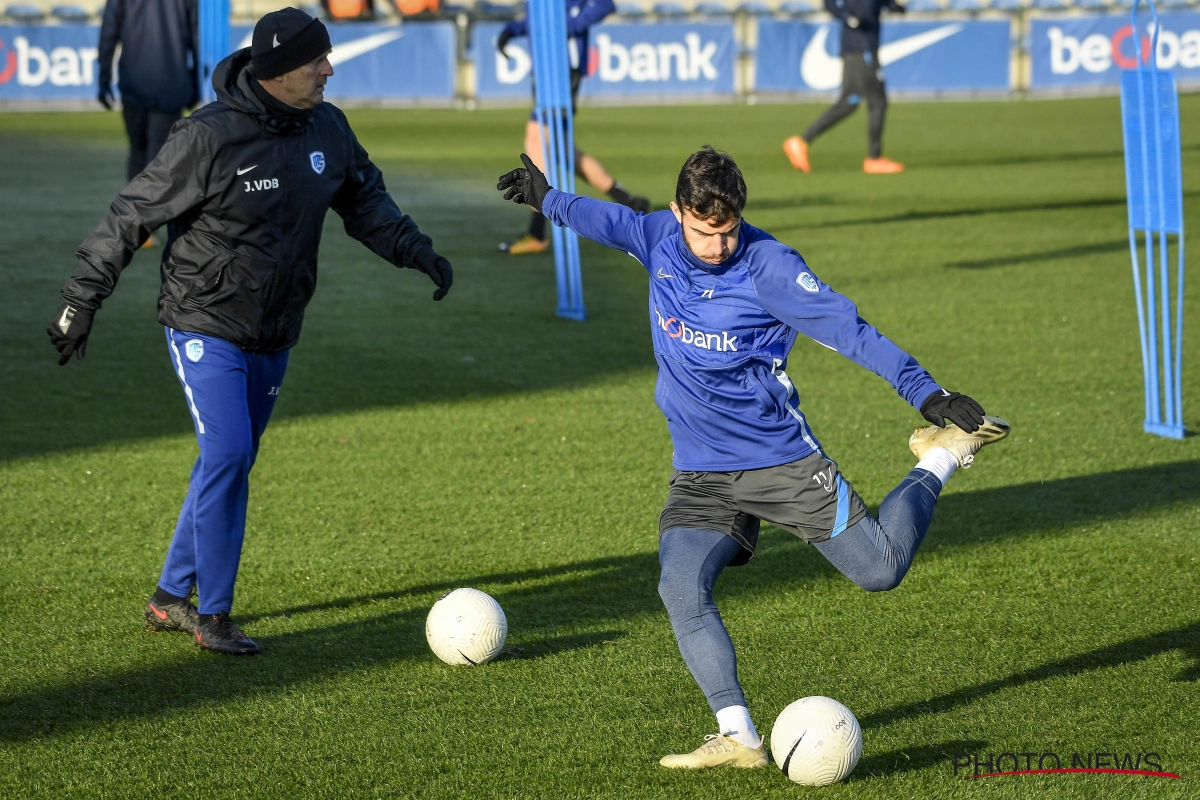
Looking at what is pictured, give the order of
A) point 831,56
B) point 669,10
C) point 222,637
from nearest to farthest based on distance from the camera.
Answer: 1. point 222,637
2. point 831,56
3. point 669,10

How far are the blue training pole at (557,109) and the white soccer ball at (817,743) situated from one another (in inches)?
242

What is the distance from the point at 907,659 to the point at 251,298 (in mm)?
2473

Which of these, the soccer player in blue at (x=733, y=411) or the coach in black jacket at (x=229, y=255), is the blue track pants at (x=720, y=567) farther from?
the coach in black jacket at (x=229, y=255)

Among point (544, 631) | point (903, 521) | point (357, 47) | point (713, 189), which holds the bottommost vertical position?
point (357, 47)

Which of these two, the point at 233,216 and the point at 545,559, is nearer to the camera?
the point at 233,216

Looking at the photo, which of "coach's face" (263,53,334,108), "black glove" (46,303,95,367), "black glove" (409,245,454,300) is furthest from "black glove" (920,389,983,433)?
"black glove" (46,303,95,367)

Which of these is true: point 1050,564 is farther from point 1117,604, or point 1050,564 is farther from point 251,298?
point 251,298

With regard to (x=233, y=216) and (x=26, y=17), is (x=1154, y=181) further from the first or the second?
(x=26, y=17)

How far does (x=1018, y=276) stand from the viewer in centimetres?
1181

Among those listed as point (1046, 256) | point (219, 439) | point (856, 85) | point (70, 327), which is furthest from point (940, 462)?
point (856, 85)

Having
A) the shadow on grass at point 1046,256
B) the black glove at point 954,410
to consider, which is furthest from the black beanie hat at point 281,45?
the shadow on grass at point 1046,256

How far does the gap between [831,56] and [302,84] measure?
26.9 meters

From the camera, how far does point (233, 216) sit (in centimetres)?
468

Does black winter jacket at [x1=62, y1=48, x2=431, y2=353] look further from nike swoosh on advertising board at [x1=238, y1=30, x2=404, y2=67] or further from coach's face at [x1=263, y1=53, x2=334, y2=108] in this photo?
nike swoosh on advertising board at [x1=238, y1=30, x2=404, y2=67]
